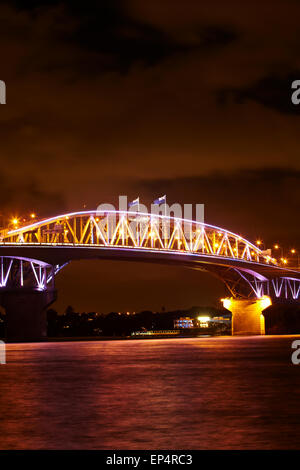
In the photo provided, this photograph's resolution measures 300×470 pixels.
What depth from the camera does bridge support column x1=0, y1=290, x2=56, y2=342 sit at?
90.0 m

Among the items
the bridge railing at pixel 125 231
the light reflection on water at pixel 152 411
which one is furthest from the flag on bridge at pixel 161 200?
the light reflection on water at pixel 152 411

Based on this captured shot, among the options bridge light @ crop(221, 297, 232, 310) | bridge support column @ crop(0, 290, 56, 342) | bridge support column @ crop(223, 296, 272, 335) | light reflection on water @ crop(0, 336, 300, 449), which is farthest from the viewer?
bridge light @ crop(221, 297, 232, 310)

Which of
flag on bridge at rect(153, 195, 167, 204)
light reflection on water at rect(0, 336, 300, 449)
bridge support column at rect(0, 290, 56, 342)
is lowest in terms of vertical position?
light reflection on water at rect(0, 336, 300, 449)

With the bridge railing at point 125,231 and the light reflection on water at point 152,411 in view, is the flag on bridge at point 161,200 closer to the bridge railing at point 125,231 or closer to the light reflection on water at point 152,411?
the bridge railing at point 125,231

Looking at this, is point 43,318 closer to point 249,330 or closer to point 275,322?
point 249,330

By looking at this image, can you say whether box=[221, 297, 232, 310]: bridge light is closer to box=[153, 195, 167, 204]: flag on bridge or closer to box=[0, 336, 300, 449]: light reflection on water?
box=[153, 195, 167, 204]: flag on bridge

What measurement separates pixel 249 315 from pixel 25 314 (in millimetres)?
55266

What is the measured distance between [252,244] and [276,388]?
124 m

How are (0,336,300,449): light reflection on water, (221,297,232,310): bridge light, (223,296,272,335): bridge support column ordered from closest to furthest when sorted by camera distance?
(0,336,300,449): light reflection on water, (223,296,272,335): bridge support column, (221,297,232,310): bridge light

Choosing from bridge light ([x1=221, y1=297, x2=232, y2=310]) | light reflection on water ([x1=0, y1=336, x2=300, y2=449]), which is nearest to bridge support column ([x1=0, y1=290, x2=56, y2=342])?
bridge light ([x1=221, y1=297, x2=232, y2=310])

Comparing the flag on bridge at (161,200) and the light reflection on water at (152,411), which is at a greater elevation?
the flag on bridge at (161,200)

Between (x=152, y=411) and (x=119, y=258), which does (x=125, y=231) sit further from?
(x=152, y=411)

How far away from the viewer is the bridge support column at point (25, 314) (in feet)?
295

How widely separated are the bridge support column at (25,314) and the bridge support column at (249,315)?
168ft
